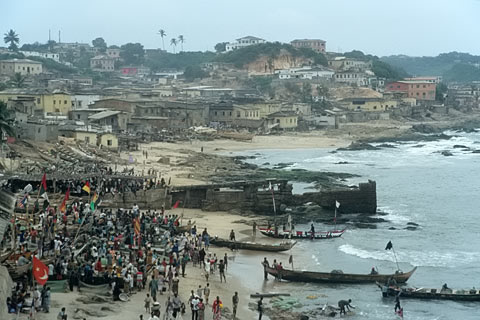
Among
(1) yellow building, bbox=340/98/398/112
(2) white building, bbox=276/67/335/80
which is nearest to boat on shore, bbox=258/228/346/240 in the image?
(1) yellow building, bbox=340/98/398/112

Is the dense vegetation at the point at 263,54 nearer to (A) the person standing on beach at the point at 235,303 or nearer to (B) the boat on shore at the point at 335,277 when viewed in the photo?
(B) the boat on shore at the point at 335,277

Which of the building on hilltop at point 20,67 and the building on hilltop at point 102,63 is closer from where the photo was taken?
the building on hilltop at point 20,67

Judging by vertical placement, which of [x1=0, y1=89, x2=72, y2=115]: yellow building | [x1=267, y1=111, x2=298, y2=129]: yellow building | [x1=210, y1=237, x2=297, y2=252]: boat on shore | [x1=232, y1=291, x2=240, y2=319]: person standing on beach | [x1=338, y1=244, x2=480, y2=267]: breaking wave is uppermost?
[x1=0, y1=89, x2=72, y2=115]: yellow building

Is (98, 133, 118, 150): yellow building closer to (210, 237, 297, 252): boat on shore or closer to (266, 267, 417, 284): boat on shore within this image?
(210, 237, 297, 252): boat on shore

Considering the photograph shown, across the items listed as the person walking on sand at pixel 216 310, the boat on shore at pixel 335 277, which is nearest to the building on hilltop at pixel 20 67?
the boat on shore at pixel 335 277

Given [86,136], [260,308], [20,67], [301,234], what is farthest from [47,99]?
[260,308]
